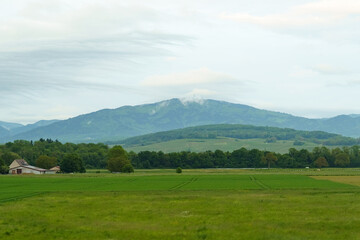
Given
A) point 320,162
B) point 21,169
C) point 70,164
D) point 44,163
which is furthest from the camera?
point 320,162

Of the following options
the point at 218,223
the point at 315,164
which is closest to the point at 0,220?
the point at 218,223

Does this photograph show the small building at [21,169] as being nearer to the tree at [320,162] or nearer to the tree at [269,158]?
the tree at [269,158]

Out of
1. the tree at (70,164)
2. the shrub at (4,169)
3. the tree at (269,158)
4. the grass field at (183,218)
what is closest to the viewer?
the grass field at (183,218)

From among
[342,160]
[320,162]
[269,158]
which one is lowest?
[320,162]

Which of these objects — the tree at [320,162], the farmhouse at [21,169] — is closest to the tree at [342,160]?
the tree at [320,162]

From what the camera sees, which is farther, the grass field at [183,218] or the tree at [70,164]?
the tree at [70,164]

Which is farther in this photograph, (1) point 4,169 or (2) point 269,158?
(2) point 269,158

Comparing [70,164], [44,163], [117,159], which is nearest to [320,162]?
[117,159]

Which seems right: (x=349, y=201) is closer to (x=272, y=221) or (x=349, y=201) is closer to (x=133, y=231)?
(x=272, y=221)

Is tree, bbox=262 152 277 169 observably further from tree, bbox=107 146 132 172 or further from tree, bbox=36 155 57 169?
tree, bbox=36 155 57 169

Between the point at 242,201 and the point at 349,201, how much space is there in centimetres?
1077

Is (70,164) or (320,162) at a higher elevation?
(70,164)

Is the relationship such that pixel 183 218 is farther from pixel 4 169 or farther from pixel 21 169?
pixel 21 169

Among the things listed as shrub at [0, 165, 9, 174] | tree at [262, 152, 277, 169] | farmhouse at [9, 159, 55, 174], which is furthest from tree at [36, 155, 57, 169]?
tree at [262, 152, 277, 169]
